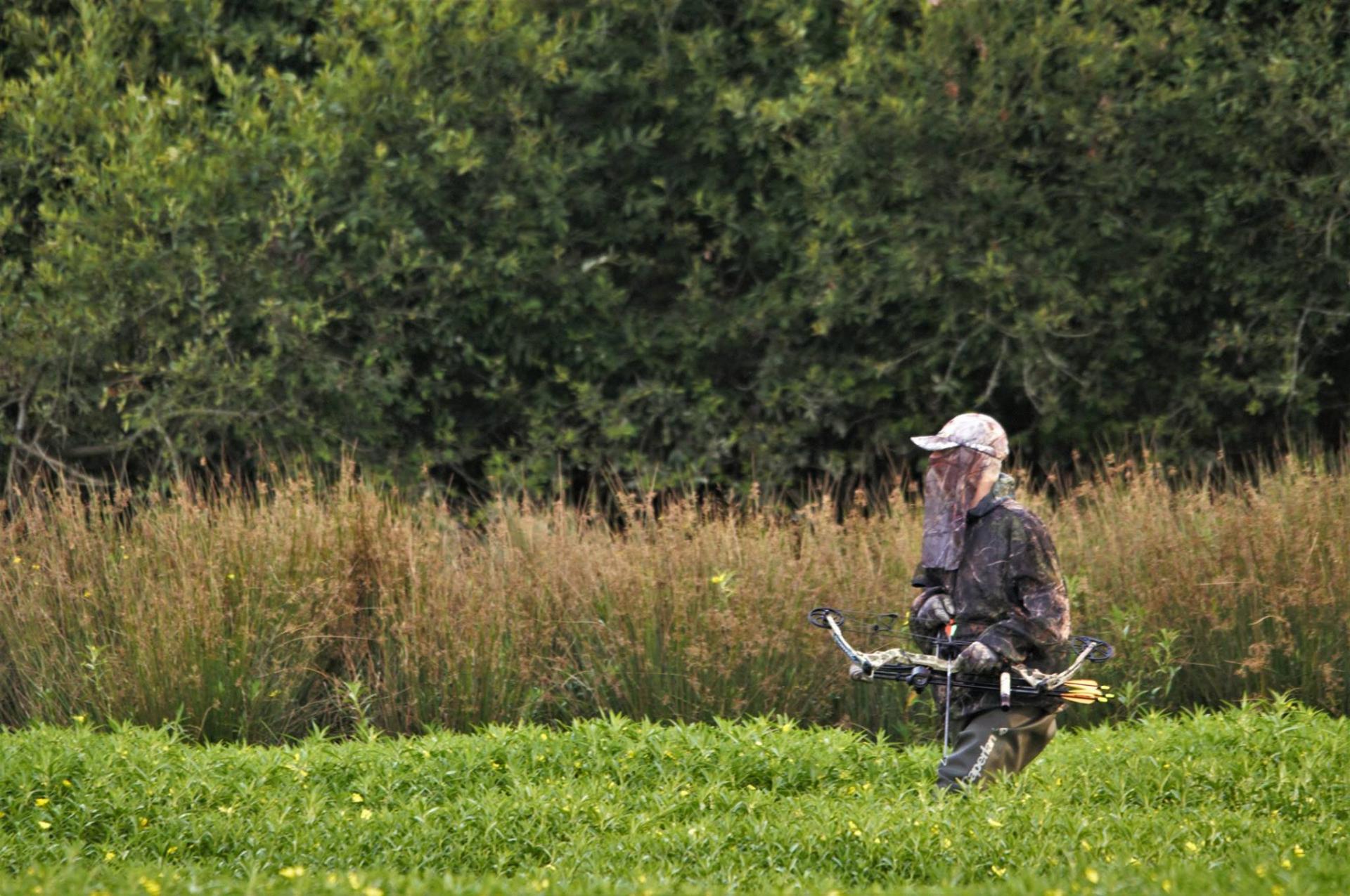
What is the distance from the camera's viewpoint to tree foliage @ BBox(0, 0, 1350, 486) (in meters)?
12.2

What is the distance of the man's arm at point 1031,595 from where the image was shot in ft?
20.3

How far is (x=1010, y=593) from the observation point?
248 inches

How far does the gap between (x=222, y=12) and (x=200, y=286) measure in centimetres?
291

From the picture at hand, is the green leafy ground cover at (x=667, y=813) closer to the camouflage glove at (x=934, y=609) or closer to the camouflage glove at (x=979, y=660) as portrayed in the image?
the camouflage glove at (x=979, y=660)

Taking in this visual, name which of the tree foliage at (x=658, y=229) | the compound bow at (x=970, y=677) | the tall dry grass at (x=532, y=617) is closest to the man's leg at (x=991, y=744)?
the compound bow at (x=970, y=677)

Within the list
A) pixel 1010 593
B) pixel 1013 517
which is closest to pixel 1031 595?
pixel 1010 593

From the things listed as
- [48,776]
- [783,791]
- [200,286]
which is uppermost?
[200,286]

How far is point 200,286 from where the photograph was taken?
39.9 ft

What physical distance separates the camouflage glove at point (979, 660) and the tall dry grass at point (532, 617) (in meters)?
2.73

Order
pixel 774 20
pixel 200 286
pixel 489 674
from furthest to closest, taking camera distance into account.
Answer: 1. pixel 774 20
2. pixel 200 286
3. pixel 489 674

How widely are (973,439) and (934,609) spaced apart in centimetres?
69

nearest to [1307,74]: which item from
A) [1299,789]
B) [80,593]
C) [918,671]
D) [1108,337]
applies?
[1108,337]

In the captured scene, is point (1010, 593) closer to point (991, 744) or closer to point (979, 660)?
point (979, 660)

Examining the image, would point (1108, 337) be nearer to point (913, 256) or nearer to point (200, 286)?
point (913, 256)
